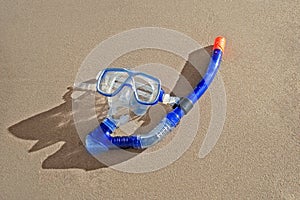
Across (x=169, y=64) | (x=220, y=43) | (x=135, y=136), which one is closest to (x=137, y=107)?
(x=135, y=136)

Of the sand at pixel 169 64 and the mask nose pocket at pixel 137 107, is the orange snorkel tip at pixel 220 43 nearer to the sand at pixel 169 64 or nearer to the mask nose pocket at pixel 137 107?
Answer: the sand at pixel 169 64

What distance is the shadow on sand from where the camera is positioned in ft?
4.47

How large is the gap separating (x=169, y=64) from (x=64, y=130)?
434 mm

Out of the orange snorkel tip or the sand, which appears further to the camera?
the orange snorkel tip

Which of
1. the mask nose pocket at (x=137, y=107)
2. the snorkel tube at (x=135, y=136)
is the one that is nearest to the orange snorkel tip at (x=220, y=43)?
the snorkel tube at (x=135, y=136)

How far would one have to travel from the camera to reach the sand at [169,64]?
1.30 m

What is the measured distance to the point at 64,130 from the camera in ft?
4.66

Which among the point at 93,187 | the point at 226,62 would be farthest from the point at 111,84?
the point at 226,62

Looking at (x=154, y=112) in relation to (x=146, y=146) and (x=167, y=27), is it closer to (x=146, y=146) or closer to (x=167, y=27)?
(x=146, y=146)

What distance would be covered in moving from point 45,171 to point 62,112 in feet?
0.70

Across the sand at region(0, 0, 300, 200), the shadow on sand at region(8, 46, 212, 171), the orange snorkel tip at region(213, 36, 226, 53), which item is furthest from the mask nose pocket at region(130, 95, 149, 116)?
the orange snorkel tip at region(213, 36, 226, 53)

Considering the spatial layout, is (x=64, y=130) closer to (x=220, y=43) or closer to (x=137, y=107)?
(x=137, y=107)

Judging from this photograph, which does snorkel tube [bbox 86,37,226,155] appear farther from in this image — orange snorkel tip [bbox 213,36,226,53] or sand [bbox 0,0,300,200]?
orange snorkel tip [bbox 213,36,226,53]

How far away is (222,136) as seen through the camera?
1367 mm
